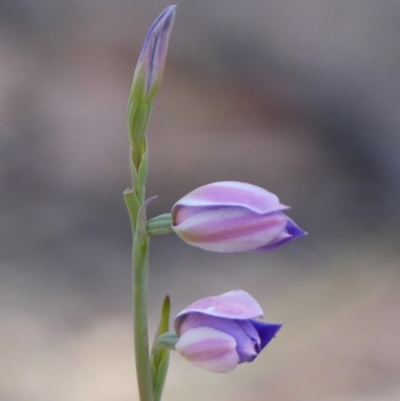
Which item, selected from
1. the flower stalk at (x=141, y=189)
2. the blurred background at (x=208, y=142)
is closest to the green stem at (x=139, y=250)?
the flower stalk at (x=141, y=189)

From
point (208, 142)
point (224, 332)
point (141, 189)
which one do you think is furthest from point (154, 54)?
point (208, 142)

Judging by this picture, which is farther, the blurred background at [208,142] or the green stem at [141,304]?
the blurred background at [208,142]

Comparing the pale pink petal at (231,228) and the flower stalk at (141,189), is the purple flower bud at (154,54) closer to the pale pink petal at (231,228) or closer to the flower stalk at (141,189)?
the flower stalk at (141,189)

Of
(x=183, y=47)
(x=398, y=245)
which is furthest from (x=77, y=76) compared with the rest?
(x=398, y=245)

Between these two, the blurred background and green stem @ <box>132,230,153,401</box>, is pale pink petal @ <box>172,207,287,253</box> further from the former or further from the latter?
the blurred background

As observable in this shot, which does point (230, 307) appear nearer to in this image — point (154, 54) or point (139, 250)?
point (139, 250)

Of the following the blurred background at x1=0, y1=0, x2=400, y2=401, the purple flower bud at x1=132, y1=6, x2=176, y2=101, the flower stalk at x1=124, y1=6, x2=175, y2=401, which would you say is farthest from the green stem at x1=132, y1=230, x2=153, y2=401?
the blurred background at x1=0, y1=0, x2=400, y2=401
